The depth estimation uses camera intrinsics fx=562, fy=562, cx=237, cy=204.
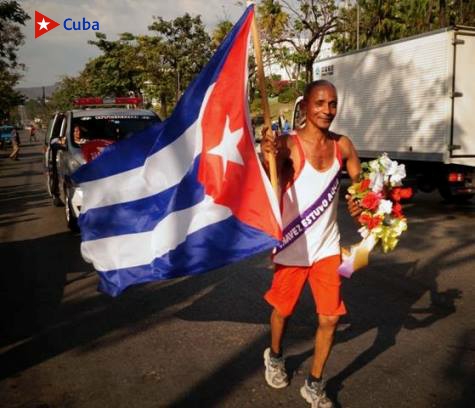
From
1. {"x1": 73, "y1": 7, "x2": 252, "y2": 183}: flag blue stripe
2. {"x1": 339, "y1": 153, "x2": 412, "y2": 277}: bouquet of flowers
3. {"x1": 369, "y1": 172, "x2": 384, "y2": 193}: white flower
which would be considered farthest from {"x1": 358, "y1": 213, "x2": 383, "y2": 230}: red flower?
{"x1": 73, "y1": 7, "x2": 252, "y2": 183}: flag blue stripe

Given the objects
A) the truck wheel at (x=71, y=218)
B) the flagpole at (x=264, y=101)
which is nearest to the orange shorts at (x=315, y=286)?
the flagpole at (x=264, y=101)

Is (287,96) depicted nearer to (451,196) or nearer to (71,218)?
(451,196)

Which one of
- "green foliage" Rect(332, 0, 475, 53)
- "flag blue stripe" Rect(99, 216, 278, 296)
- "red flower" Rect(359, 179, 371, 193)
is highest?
"green foliage" Rect(332, 0, 475, 53)

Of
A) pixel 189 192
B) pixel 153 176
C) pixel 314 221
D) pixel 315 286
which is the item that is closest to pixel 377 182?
pixel 314 221

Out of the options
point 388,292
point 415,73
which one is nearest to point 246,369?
point 388,292

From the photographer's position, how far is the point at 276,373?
3670 mm

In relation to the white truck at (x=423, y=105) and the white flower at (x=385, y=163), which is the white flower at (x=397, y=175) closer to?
the white flower at (x=385, y=163)

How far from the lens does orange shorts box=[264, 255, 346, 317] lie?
133 inches

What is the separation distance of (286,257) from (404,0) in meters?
25.1

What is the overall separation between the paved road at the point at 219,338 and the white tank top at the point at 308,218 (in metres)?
0.91

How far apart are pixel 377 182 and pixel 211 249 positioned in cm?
113

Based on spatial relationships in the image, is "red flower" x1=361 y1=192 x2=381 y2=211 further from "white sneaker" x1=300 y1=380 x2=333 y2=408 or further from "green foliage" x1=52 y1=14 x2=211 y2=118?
"green foliage" x1=52 y1=14 x2=211 y2=118

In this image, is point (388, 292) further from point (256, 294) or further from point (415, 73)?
point (415, 73)

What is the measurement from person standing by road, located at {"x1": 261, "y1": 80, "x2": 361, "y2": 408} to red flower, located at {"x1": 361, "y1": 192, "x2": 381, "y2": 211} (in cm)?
21
